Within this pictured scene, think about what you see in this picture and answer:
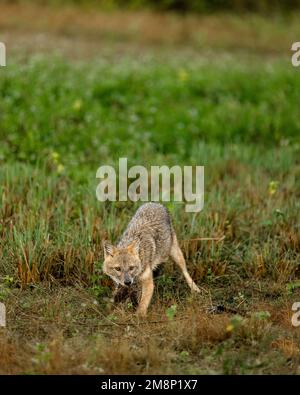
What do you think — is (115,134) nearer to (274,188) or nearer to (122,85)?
(122,85)

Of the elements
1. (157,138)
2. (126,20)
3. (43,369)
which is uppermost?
(126,20)

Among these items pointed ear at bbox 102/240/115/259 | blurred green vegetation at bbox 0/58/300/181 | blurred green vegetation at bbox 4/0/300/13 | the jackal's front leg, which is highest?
blurred green vegetation at bbox 4/0/300/13

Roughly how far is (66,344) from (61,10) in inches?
685

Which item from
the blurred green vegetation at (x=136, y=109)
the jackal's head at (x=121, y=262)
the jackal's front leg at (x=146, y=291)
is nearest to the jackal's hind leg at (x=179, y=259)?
the jackal's front leg at (x=146, y=291)

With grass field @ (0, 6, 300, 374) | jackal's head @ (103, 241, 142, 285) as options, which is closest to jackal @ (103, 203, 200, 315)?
jackal's head @ (103, 241, 142, 285)

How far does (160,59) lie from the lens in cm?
1823

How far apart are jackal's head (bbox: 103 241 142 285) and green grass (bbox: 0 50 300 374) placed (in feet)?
0.94

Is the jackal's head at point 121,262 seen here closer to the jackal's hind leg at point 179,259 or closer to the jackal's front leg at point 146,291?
the jackal's front leg at point 146,291

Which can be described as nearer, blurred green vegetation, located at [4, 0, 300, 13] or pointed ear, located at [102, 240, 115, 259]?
pointed ear, located at [102, 240, 115, 259]

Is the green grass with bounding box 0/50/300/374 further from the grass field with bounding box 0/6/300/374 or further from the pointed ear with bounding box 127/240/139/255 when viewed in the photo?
the pointed ear with bounding box 127/240/139/255

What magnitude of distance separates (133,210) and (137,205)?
95 millimetres

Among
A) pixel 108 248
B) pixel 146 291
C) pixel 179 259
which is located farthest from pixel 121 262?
pixel 179 259

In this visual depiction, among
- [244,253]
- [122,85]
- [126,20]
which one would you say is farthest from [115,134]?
[126,20]

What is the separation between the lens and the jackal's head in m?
7.50
